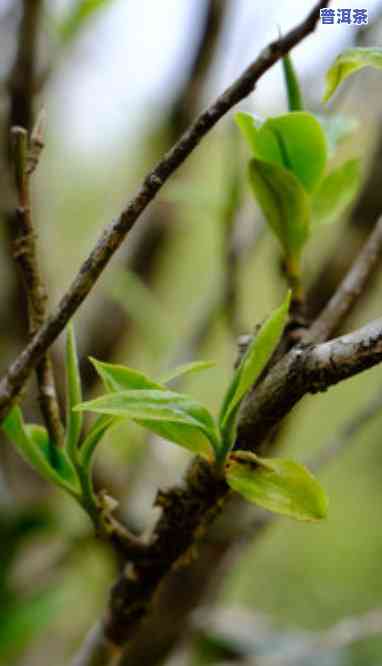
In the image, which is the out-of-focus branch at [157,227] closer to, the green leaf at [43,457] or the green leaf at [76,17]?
the green leaf at [76,17]

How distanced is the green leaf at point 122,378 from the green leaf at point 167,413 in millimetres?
11

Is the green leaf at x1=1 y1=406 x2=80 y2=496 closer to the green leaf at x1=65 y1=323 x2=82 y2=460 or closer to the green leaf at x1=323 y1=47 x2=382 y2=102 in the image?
the green leaf at x1=65 y1=323 x2=82 y2=460

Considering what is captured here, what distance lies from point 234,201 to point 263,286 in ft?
3.97

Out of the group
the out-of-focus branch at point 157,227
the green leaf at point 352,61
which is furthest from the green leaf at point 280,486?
the out-of-focus branch at point 157,227

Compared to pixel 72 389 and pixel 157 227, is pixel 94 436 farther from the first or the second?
pixel 157 227

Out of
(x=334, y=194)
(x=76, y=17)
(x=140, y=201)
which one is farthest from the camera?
(x=76, y=17)

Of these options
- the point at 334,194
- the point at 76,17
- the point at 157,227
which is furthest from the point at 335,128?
the point at 157,227

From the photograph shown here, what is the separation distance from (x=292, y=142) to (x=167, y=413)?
0.11m

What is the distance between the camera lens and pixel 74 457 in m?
0.26

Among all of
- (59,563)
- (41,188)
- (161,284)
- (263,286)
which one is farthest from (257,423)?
(263,286)

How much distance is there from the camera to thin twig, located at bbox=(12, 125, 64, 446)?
23cm

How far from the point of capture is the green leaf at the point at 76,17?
0.58 metres

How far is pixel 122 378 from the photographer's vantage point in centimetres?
25

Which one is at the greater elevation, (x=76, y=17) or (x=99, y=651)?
(x=76, y=17)
